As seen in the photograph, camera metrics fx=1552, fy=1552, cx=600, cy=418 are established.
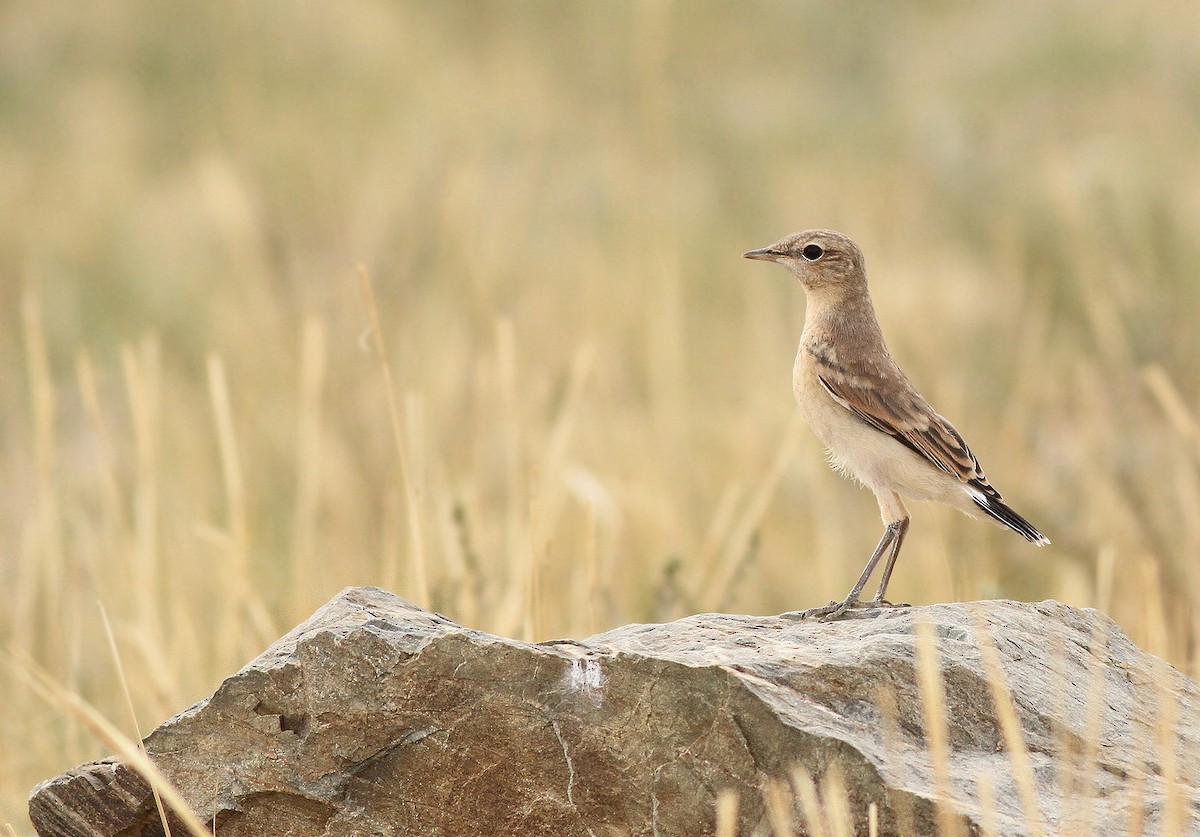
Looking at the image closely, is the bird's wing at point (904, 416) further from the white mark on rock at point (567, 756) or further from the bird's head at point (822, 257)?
the white mark on rock at point (567, 756)

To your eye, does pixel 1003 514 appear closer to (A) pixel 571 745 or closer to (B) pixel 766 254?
(B) pixel 766 254

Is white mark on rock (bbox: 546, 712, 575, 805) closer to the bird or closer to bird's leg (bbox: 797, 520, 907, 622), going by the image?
bird's leg (bbox: 797, 520, 907, 622)

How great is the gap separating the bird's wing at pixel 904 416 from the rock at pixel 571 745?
112 cm

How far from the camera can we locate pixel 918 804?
2812mm

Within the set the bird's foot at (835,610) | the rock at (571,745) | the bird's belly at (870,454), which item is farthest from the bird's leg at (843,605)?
the rock at (571,745)

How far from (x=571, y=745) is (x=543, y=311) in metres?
7.82

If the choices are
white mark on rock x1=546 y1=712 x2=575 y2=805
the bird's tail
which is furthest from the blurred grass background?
white mark on rock x1=546 y1=712 x2=575 y2=805

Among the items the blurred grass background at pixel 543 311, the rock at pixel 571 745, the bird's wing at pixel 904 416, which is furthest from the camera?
the blurred grass background at pixel 543 311

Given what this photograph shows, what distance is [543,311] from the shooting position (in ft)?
35.1

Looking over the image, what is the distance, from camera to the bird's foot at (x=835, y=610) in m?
Result: 3.99

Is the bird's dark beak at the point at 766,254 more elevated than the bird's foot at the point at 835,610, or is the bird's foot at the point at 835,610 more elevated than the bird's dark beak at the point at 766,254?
the bird's dark beak at the point at 766,254

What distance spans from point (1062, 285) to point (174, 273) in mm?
6315

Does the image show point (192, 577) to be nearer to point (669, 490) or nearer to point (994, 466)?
point (669, 490)

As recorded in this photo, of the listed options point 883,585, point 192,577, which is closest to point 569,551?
point 192,577
